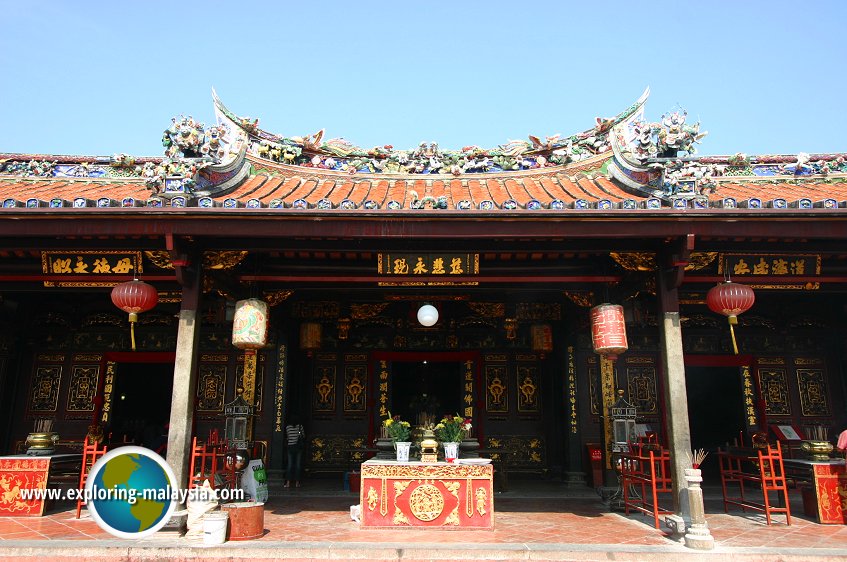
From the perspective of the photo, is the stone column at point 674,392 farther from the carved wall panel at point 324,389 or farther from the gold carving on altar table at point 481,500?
the carved wall panel at point 324,389

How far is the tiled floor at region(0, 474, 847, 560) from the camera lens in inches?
261

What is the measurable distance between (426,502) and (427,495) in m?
0.08

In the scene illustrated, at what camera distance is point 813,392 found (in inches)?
451

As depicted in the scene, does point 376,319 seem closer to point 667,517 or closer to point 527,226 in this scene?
point 527,226

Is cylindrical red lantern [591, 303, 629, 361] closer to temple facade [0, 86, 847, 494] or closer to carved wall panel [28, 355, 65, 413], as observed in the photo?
temple facade [0, 86, 847, 494]

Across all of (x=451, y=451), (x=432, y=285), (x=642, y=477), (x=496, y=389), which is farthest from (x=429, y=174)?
(x=642, y=477)

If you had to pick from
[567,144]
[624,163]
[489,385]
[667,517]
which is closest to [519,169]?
[567,144]

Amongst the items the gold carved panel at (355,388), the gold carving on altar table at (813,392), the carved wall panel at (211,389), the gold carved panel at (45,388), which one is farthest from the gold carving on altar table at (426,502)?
the gold carving on altar table at (813,392)

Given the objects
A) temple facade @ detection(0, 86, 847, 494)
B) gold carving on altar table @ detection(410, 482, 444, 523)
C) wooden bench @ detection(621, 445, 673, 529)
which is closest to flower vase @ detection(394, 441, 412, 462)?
gold carving on altar table @ detection(410, 482, 444, 523)

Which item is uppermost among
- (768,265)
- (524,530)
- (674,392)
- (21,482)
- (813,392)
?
(768,265)

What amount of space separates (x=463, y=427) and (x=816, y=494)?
4.86 m

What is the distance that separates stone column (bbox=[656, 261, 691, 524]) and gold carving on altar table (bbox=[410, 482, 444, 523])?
9.54 ft

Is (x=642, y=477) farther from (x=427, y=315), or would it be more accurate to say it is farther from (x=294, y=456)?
(x=294, y=456)

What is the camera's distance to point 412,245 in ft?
26.7
